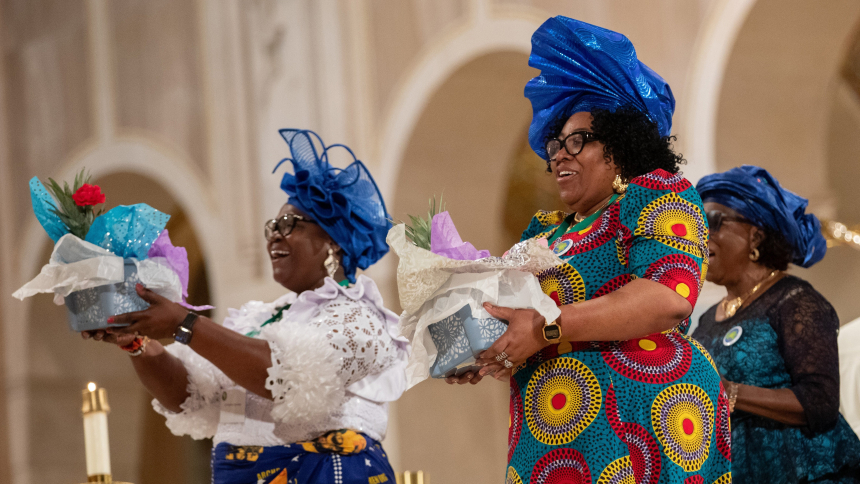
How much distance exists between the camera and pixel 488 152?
20.6 ft

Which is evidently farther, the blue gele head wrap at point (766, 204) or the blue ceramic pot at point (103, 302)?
the blue gele head wrap at point (766, 204)

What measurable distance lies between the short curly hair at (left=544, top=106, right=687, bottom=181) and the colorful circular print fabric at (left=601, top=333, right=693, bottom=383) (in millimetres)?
412

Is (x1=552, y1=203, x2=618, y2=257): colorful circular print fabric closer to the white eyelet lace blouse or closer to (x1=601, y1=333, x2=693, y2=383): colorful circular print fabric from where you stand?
(x1=601, y1=333, x2=693, y2=383): colorful circular print fabric

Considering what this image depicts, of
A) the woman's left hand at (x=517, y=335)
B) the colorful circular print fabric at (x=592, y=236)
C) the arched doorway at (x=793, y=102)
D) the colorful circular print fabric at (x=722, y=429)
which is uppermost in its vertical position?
the arched doorway at (x=793, y=102)

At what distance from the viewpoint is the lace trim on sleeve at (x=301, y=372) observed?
2.73m

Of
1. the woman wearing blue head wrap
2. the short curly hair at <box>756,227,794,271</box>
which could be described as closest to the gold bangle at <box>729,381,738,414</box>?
the woman wearing blue head wrap

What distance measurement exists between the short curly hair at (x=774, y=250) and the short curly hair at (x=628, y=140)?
108 centimetres

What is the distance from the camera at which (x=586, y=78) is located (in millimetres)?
2230

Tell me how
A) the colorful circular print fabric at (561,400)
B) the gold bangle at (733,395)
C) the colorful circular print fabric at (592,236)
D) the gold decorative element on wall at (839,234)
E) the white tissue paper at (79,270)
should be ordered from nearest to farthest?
the colorful circular print fabric at (561,400), the colorful circular print fabric at (592,236), the white tissue paper at (79,270), the gold bangle at (733,395), the gold decorative element on wall at (839,234)

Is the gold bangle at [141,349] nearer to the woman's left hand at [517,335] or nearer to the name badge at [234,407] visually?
the name badge at [234,407]

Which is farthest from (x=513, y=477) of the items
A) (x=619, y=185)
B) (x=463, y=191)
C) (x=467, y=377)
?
(x=463, y=191)

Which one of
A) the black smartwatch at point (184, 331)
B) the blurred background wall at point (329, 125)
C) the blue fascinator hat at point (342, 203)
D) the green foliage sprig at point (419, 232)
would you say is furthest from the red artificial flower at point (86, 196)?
the blurred background wall at point (329, 125)

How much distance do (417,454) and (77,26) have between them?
5.27 m

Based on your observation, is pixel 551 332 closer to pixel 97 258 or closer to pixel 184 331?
pixel 184 331
